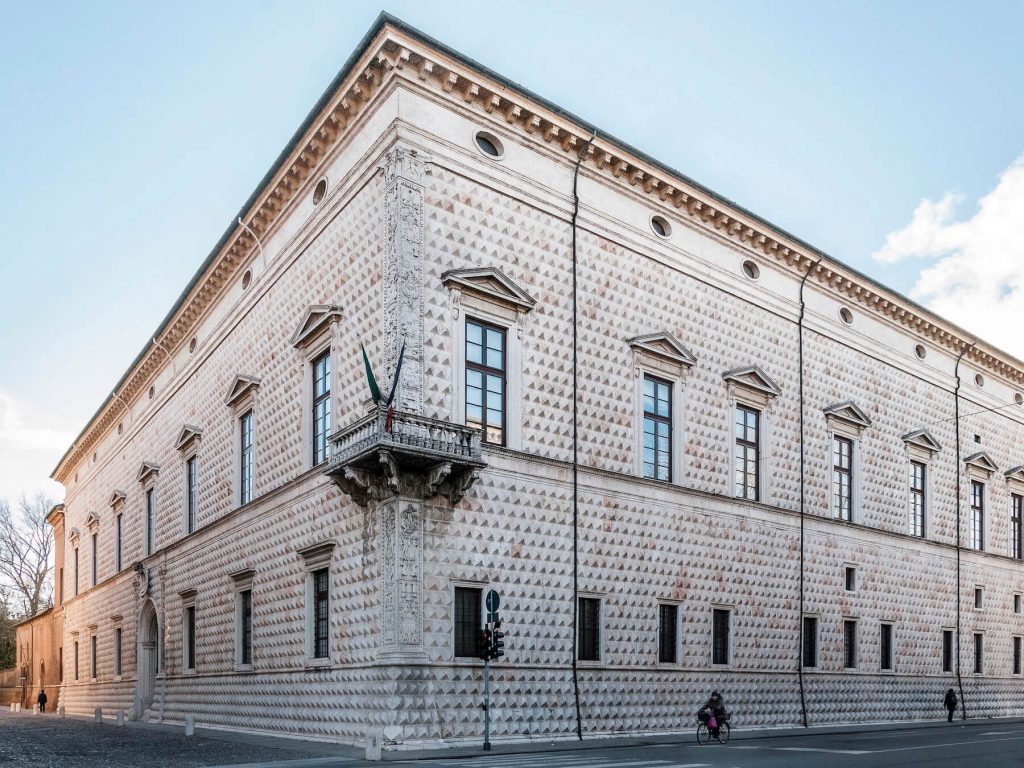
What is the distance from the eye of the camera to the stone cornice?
19875mm

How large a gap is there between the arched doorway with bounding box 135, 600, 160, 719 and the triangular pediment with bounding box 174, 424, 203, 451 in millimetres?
6228

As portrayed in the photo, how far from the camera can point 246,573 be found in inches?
988

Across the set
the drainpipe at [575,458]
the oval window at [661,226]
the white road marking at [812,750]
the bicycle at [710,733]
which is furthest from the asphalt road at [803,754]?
the oval window at [661,226]

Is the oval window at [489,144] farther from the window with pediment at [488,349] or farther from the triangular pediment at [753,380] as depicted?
the triangular pediment at [753,380]

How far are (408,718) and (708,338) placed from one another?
12576 millimetres

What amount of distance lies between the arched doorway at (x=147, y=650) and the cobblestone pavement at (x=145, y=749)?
734 centimetres

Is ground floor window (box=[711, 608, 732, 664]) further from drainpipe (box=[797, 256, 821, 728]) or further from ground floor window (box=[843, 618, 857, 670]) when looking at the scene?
ground floor window (box=[843, 618, 857, 670])

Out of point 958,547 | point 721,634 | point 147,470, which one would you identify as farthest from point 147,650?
point 958,547

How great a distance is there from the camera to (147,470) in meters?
35.7

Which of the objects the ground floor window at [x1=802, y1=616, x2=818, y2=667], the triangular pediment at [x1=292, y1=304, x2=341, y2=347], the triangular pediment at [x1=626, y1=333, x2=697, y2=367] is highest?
the triangular pediment at [x1=292, y1=304, x2=341, y2=347]

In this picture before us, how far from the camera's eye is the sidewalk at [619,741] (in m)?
16.9

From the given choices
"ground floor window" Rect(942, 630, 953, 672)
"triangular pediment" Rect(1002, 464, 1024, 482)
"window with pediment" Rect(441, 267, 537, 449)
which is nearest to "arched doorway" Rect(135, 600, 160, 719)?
"window with pediment" Rect(441, 267, 537, 449)

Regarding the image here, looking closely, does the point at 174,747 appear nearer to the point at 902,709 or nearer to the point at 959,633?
the point at 902,709

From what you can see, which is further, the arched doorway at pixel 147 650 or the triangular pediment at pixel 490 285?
the arched doorway at pixel 147 650
